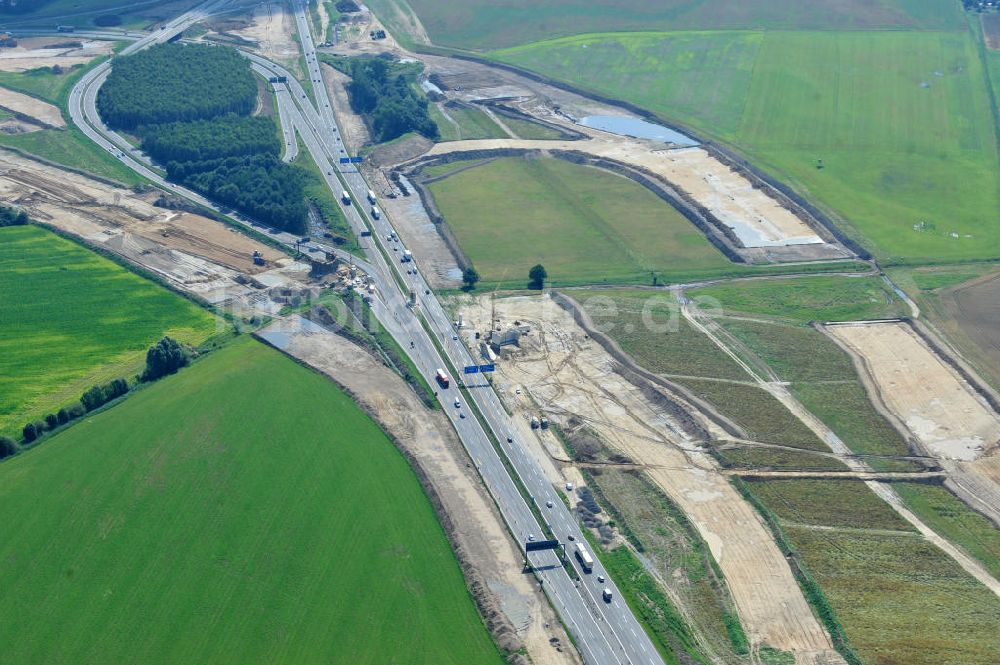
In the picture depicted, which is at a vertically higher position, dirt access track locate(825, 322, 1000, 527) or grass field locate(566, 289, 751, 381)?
dirt access track locate(825, 322, 1000, 527)

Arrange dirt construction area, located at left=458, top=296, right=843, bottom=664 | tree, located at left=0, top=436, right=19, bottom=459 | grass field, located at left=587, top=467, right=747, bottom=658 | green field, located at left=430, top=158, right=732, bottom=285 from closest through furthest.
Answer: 1. grass field, located at left=587, top=467, right=747, bottom=658
2. dirt construction area, located at left=458, top=296, right=843, bottom=664
3. tree, located at left=0, top=436, right=19, bottom=459
4. green field, located at left=430, top=158, right=732, bottom=285

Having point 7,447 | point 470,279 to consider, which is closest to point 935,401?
point 470,279

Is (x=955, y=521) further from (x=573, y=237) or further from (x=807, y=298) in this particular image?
(x=573, y=237)

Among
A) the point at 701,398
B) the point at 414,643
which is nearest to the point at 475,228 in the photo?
the point at 701,398

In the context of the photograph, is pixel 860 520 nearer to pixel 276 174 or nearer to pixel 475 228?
pixel 475 228

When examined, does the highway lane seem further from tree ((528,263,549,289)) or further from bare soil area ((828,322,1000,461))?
bare soil area ((828,322,1000,461))

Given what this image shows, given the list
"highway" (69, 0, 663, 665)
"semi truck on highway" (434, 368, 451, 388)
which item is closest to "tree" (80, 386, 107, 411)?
"highway" (69, 0, 663, 665)
